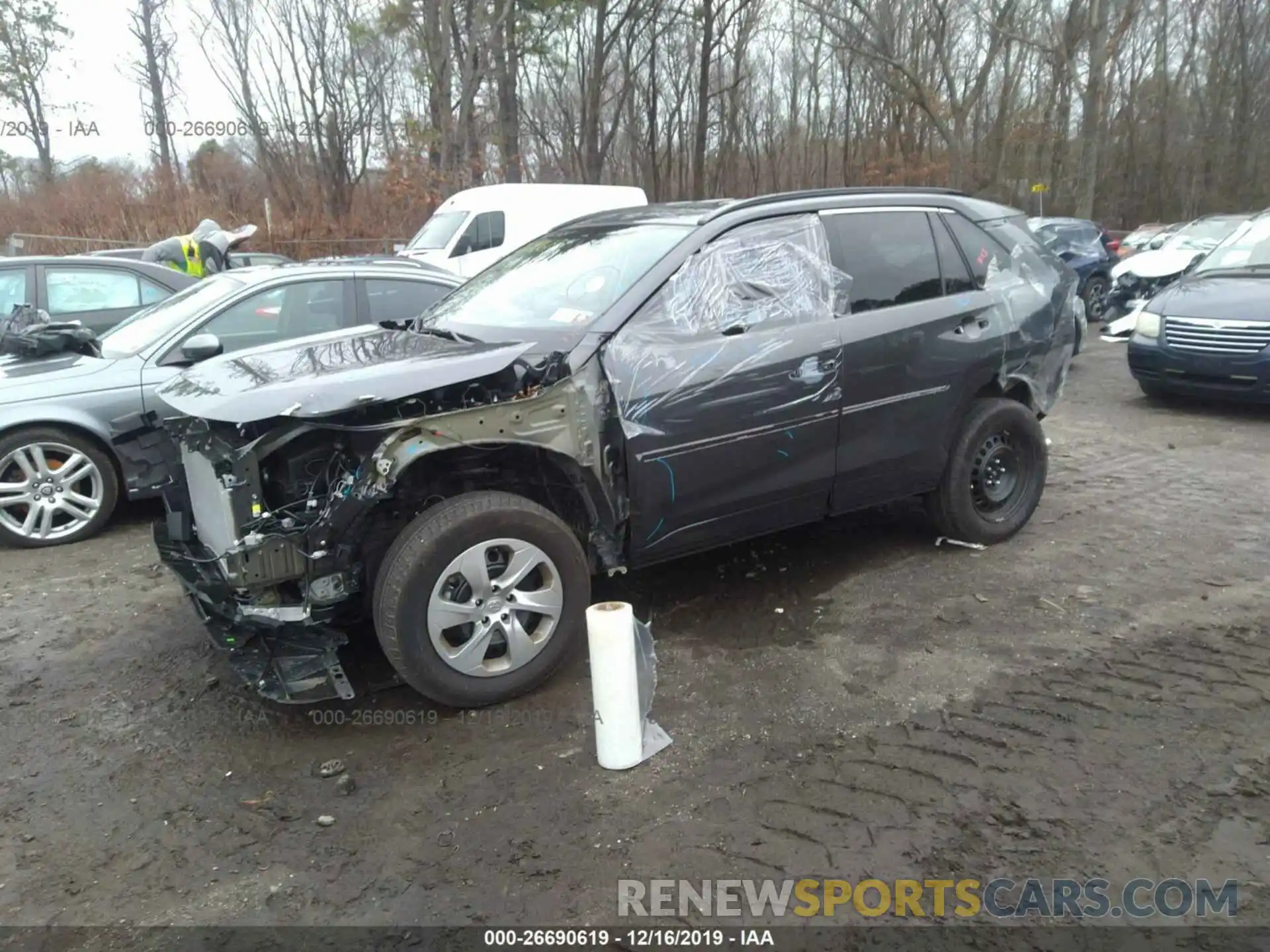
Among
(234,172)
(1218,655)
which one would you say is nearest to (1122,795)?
(1218,655)

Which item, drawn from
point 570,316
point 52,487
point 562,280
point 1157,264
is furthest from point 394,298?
point 1157,264

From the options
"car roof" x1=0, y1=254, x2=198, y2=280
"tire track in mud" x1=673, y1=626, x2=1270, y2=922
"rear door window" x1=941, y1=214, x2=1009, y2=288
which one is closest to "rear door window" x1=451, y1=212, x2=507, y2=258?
"car roof" x1=0, y1=254, x2=198, y2=280

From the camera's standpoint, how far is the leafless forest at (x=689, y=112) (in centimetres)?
2342

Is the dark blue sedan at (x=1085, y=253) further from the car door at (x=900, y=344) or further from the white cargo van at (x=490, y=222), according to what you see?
the car door at (x=900, y=344)

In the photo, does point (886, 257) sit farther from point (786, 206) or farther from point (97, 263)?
point (97, 263)

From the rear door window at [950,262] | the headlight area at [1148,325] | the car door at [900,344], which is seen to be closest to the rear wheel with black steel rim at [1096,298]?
the headlight area at [1148,325]

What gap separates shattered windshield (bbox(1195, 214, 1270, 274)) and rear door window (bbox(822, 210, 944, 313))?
18.7 feet

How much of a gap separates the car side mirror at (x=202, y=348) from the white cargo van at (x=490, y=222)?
8354 millimetres

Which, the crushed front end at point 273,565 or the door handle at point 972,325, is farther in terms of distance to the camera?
the door handle at point 972,325

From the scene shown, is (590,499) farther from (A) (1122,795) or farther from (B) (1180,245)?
(B) (1180,245)

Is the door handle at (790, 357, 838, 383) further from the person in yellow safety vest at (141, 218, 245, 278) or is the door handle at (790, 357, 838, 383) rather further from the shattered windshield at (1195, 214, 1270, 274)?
the person in yellow safety vest at (141, 218, 245, 278)

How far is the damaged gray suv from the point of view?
3.30 m

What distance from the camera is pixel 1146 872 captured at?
2.61 metres

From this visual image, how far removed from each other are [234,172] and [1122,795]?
90.0 ft
